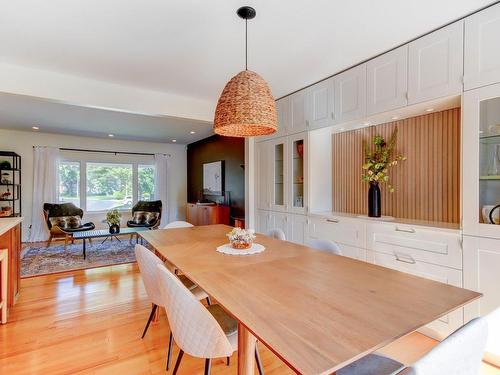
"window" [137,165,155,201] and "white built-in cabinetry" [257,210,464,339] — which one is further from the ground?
"window" [137,165,155,201]

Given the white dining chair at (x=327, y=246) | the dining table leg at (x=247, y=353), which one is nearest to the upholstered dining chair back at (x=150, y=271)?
the dining table leg at (x=247, y=353)

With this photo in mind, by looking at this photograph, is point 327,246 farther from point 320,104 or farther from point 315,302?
point 320,104

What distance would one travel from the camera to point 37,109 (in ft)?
13.5

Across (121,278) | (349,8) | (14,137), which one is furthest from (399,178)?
(14,137)

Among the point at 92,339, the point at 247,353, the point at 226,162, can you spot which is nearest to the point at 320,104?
the point at 247,353

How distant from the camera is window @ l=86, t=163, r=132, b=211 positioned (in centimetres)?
662

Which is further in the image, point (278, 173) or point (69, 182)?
point (69, 182)

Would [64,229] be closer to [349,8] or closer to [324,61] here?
[324,61]

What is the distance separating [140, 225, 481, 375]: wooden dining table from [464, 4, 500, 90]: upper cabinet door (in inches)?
59.1

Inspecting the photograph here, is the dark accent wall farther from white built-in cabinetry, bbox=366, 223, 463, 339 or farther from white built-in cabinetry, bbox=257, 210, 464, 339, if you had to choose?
white built-in cabinetry, bbox=366, 223, 463, 339

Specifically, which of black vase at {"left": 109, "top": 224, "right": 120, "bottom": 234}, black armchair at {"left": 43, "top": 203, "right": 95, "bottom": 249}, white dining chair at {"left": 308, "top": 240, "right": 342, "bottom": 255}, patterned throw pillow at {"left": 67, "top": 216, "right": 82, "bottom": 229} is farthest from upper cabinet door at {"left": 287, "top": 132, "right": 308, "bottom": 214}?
patterned throw pillow at {"left": 67, "top": 216, "right": 82, "bottom": 229}

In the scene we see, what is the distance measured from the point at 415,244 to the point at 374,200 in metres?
0.60

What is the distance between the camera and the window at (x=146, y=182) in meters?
7.18

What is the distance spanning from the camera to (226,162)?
5598 millimetres
